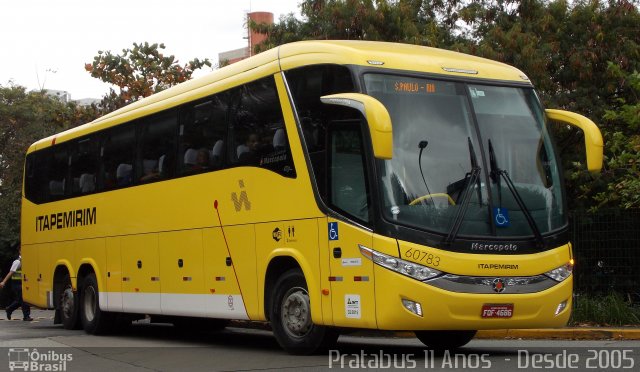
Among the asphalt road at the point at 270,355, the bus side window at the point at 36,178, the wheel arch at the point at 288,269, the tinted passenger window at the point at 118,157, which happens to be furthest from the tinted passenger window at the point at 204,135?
the bus side window at the point at 36,178

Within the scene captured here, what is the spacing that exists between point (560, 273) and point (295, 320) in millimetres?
3175

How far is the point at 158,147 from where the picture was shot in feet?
52.1

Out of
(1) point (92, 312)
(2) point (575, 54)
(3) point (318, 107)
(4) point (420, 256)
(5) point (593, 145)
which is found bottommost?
(1) point (92, 312)

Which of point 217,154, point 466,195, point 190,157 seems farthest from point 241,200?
point 466,195

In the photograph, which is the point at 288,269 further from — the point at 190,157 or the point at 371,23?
the point at 371,23

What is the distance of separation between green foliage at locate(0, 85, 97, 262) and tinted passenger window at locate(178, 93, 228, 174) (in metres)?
23.2

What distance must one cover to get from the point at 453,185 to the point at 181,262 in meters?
5.47

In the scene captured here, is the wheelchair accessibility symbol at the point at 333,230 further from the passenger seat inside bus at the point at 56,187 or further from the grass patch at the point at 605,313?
the passenger seat inside bus at the point at 56,187

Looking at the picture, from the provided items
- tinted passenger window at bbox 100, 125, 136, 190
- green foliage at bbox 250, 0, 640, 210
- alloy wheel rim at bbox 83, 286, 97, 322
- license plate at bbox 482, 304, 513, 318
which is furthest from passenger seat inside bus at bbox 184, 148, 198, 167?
green foliage at bbox 250, 0, 640, 210

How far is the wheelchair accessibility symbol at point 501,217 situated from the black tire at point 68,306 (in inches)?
397

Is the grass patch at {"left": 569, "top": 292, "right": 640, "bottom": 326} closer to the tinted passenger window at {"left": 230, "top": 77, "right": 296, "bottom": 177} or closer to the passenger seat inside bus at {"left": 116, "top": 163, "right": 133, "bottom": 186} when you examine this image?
the tinted passenger window at {"left": 230, "top": 77, "right": 296, "bottom": 177}

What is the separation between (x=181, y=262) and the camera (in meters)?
15.1

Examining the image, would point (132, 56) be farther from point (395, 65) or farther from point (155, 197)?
point (395, 65)

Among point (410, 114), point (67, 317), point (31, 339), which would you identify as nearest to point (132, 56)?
point (67, 317)
